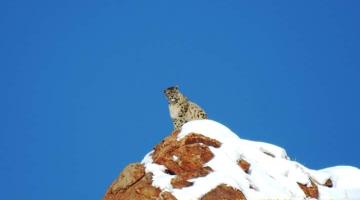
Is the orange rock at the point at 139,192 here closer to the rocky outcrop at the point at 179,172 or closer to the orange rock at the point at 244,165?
the rocky outcrop at the point at 179,172

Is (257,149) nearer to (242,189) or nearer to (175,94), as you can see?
(242,189)

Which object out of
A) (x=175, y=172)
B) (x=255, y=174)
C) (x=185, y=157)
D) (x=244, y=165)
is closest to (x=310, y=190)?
(x=255, y=174)

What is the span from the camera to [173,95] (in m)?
25.2

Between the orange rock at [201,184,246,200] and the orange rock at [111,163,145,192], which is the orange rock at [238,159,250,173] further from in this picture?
the orange rock at [111,163,145,192]

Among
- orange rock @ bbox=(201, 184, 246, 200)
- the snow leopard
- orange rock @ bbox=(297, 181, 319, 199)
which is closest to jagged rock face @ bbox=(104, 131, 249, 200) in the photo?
orange rock @ bbox=(201, 184, 246, 200)

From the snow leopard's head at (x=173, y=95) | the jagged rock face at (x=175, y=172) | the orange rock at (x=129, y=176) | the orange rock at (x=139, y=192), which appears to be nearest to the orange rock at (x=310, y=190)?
the jagged rock face at (x=175, y=172)

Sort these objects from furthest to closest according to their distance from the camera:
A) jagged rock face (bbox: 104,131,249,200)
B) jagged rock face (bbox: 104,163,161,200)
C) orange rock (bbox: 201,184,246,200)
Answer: jagged rock face (bbox: 104,163,161,200)
jagged rock face (bbox: 104,131,249,200)
orange rock (bbox: 201,184,246,200)

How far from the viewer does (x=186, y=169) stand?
19734 millimetres

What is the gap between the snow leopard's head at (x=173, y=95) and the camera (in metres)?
25.1

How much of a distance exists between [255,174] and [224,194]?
6.81ft

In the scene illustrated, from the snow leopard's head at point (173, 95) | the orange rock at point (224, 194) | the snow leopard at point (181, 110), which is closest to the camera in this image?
the orange rock at point (224, 194)

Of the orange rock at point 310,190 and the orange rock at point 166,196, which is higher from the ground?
the orange rock at point 310,190

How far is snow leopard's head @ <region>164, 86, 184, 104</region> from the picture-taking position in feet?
82.4

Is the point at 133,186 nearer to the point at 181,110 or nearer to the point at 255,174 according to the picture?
the point at 255,174
